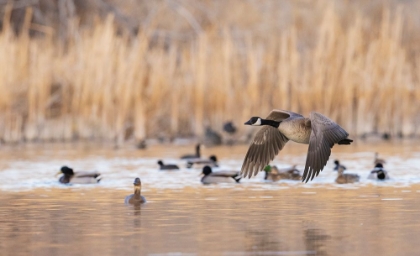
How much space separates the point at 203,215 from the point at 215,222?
49 centimetres

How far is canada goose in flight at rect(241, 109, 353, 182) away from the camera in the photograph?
28.9 ft

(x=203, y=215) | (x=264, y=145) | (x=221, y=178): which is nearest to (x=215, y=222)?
(x=203, y=215)

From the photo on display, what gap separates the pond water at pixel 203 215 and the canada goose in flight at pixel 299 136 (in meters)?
0.39

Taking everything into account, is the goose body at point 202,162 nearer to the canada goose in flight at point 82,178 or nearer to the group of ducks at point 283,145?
the group of ducks at point 283,145

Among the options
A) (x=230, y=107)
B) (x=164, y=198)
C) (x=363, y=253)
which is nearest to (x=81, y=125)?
(x=230, y=107)

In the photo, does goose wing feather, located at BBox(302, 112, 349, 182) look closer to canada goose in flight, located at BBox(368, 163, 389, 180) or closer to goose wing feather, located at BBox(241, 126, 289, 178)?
goose wing feather, located at BBox(241, 126, 289, 178)

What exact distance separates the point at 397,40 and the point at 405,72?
2.77 ft

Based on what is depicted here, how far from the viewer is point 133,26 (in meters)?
26.2

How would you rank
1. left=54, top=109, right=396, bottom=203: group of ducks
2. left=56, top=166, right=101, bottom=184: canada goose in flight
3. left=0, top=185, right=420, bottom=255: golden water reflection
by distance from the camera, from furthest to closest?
left=56, top=166, right=101, bottom=184: canada goose in flight, left=54, top=109, right=396, bottom=203: group of ducks, left=0, top=185, right=420, bottom=255: golden water reflection

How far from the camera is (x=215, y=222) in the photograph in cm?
777

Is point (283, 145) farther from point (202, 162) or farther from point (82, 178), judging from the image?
point (202, 162)

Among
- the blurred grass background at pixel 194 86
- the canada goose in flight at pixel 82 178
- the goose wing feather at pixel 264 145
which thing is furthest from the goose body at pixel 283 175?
the blurred grass background at pixel 194 86

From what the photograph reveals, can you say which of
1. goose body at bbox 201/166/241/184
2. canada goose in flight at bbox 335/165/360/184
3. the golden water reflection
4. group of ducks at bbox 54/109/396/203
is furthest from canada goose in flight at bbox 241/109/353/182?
canada goose in flight at bbox 335/165/360/184

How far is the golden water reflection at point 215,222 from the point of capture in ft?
21.2
